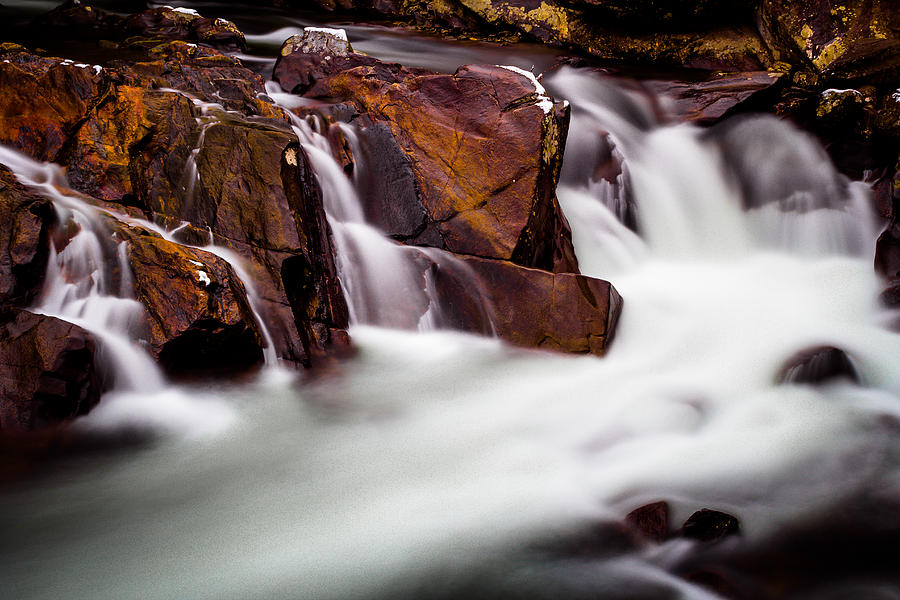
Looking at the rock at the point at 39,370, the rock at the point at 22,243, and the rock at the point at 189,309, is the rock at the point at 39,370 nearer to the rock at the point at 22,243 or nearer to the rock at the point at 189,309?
the rock at the point at 22,243

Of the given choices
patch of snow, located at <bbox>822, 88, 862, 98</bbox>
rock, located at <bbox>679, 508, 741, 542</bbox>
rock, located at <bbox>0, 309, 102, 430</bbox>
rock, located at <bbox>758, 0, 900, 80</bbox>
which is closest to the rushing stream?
rock, located at <bbox>679, 508, 741, 542</bbox>

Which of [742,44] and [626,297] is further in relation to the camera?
[742,44]

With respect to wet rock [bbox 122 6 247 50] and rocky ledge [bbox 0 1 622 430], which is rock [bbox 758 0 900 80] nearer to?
rocky ledge [bbox 0 1 622 430]

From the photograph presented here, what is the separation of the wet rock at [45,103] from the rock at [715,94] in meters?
6.44

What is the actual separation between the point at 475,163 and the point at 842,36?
5.76 meters

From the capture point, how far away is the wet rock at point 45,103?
243 inches

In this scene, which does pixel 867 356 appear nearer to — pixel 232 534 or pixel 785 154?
pixel 785 154

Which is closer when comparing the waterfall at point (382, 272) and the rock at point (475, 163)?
the waterfall at point (382, 272)

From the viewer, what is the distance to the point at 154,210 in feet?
19.7

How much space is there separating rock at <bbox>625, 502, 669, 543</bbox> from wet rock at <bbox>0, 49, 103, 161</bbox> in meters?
5.20

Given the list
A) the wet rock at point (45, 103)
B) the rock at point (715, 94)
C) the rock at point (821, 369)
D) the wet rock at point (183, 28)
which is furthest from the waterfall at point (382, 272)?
the rock at point (715, 94)

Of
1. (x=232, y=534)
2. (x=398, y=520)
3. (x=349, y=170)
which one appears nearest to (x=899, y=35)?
(x=349, y=170)

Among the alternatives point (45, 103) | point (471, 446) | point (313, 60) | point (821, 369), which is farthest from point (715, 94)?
point (45, 103)

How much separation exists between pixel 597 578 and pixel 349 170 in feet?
14.1
